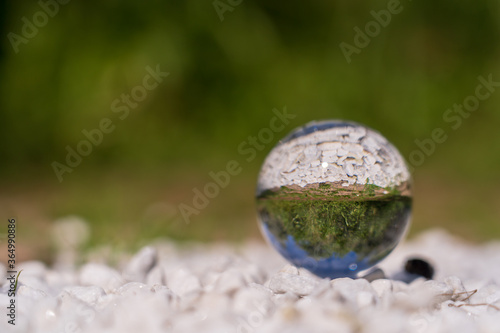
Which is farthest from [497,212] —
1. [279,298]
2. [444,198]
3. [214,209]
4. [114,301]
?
[114,301]

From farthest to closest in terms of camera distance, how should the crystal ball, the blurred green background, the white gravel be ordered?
the blurred green background → the crystal ball → the white gravel

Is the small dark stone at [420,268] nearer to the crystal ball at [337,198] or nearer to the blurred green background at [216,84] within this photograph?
the crystal ball at [337,198]

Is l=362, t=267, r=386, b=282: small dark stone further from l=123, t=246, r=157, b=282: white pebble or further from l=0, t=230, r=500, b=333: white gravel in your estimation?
l=123, t=246, r=157, b=282: white pebble

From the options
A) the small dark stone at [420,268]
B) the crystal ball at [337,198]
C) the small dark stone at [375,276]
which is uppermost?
the crystal ball at [337,198]

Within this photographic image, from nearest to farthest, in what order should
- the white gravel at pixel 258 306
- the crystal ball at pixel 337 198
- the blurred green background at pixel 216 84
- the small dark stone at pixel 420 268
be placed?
the white gravel at pixel 258 306 < the crystal ball at pixel 337 198 < the small dark stone at pixel 420 268 < the blurred green background at pixel 216 84

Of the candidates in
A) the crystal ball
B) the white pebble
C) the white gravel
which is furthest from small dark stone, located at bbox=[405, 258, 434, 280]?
the white pebble

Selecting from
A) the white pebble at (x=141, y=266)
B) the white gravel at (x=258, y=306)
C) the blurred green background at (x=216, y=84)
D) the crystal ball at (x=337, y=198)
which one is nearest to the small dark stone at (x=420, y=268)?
the white gravel at (x=258, y=306)

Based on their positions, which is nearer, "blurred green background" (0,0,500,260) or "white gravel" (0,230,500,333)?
"white gravel" (0,230,500,333)
